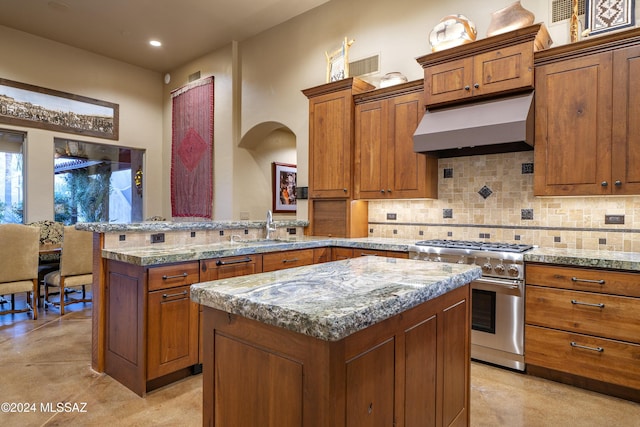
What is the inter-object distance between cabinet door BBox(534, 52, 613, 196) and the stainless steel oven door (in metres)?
0.81

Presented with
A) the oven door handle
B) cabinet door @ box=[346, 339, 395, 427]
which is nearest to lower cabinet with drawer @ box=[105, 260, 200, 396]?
cabinet door @ box=[346, 339, 395, 427]

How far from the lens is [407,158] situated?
146 inches

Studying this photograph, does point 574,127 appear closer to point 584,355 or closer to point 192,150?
point 584,355

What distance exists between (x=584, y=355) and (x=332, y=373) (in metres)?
2.37

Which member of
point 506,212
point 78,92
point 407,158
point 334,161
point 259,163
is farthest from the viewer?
point 259,163

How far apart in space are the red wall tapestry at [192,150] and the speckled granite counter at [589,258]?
15.6 ft

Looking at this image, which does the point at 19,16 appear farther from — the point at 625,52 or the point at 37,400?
the point at 625,52

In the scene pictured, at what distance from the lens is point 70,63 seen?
5953mm

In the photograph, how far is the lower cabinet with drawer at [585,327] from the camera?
7.83 ft

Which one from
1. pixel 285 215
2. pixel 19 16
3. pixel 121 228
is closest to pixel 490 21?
pixel 121 228

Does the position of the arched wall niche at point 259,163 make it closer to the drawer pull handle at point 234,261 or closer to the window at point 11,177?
the drawer pull handle at point 234,261

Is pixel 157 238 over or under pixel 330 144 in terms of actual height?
under

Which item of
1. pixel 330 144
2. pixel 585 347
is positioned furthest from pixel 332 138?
pixel 585 347

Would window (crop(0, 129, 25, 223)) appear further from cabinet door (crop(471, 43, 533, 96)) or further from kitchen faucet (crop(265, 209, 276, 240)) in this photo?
cabinet door (crop(471, 43, 533, 96))
